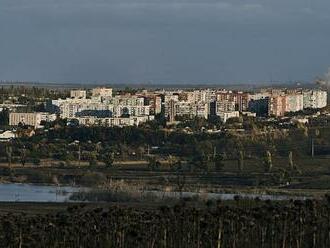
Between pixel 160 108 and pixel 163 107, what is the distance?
1679mm

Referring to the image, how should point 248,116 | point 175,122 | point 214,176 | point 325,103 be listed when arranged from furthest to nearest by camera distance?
point 325,103, point 248,116, point 175,122, point 214,176

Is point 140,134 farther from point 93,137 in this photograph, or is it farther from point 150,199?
point 150,199

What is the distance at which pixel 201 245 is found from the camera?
139ft

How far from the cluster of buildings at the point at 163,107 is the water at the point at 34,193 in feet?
184

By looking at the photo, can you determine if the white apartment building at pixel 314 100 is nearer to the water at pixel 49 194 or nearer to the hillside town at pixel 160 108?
the hillside town at pixel 160 108

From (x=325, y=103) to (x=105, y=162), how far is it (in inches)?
3579

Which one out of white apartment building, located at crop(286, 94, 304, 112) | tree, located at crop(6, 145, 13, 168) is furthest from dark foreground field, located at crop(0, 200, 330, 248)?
white apartment building, located at crop(286, 94, 304, 112)

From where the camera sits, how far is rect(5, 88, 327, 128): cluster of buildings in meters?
149

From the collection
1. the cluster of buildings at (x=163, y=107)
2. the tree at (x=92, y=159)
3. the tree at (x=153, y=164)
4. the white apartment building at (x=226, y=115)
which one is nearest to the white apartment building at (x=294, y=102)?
→ the cluster of buildings at (x=163, y=107)

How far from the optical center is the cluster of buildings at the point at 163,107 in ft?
488

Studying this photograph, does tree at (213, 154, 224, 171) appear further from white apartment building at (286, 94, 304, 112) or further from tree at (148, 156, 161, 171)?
white apartment building at (286, 94, 304, 112)

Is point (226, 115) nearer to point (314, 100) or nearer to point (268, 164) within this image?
point (314, 100)

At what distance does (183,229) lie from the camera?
43.7 m

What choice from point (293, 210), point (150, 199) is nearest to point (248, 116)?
point (150, 199)
